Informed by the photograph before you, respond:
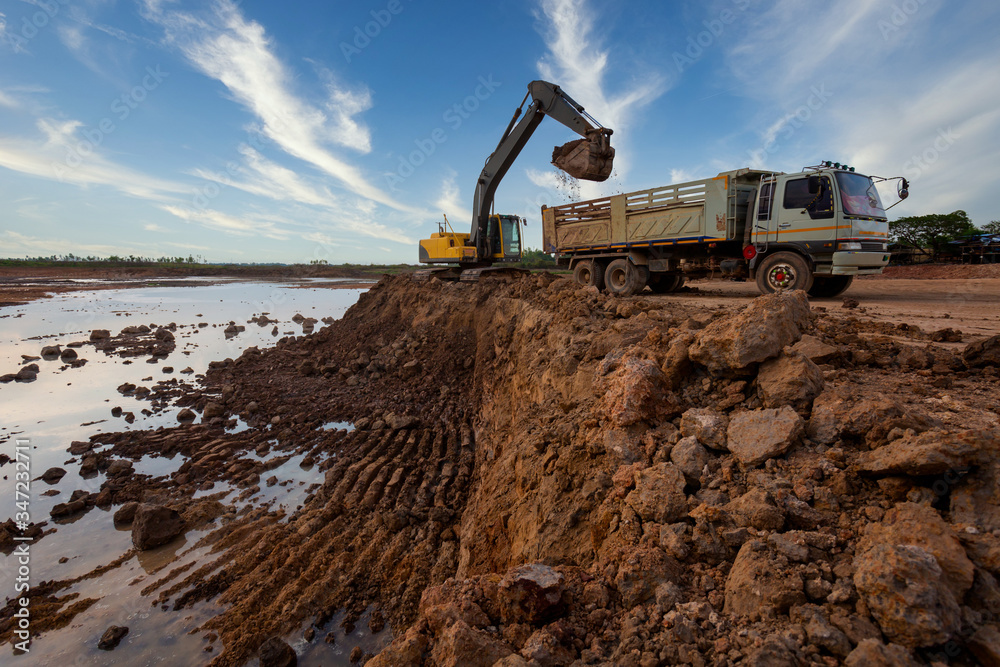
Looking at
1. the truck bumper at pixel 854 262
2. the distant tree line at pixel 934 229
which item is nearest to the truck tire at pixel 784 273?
the truck bumper at pixel 854 262

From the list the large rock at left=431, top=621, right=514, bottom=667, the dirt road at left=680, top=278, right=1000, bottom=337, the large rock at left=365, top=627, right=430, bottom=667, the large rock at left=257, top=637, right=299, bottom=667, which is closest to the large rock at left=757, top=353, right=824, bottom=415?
the large rock at left=431, top=621, right=514, bottom=667

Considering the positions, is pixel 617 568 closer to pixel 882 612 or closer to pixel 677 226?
pixel 882 612

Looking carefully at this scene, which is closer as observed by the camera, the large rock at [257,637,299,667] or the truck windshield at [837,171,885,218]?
the large rock at [257,637,299,667]

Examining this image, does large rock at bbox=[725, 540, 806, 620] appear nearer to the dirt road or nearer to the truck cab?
the dirt road

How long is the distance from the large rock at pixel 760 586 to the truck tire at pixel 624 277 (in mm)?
9976

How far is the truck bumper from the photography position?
804cm

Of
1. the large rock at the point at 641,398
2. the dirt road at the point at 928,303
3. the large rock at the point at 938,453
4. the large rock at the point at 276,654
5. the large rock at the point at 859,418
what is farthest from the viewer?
the dirt road at the point at 928,303

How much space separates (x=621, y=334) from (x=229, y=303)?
28700mm

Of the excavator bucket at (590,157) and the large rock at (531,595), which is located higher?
Result: the excavator bucket at (590,157)

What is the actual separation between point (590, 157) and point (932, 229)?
24.7m

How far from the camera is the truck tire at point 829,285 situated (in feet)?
29.8

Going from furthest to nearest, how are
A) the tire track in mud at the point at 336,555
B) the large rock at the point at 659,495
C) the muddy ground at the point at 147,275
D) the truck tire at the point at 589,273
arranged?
the muddy ground at the point at 147,275 < the truck tire at the point at 589,273 < the tire track in mud at the point at 336,555 < the large rock at the point at 659,495

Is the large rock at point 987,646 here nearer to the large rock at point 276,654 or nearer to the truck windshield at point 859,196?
the large rock at point 276,654

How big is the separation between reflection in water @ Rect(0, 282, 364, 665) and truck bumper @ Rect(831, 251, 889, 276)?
32.1 feet
